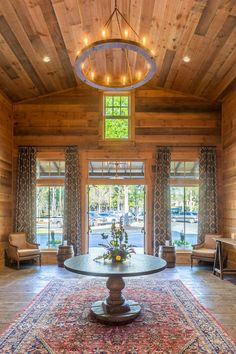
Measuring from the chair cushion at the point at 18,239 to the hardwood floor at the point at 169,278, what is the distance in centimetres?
51

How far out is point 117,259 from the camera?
14.4ft

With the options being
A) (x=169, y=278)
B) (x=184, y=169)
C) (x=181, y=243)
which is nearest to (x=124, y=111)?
(x=184, y=169)

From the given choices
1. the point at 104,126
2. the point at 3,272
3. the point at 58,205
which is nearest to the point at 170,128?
the point at 104,126

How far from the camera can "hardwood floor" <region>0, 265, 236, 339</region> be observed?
4.25m

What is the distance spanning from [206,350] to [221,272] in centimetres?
311

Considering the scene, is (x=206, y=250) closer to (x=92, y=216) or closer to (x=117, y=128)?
(x=92, y=216)

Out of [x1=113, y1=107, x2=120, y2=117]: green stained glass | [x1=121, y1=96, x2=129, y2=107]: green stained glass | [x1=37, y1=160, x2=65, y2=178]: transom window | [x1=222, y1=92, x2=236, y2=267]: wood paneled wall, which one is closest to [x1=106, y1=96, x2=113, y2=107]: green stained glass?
[x1=113, y1=107, x2=120, y2=117]: green stained glass

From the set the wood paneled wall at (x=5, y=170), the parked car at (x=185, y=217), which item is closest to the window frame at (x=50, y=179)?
the wood paneled wall at (x=5, y=170)

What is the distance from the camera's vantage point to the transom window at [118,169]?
793 centimetres

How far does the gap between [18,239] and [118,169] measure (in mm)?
2967

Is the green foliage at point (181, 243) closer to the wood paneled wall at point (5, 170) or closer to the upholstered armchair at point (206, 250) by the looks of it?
the upholstered armchair at point (206, 250)

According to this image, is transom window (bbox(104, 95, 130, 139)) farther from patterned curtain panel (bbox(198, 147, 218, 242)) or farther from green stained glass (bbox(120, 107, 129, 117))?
patterned curtain panel (bbox(198, 147, 218, 242))

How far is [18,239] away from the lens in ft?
24.1

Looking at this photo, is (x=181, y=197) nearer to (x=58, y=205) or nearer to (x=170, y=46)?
(x=58, y=205)
